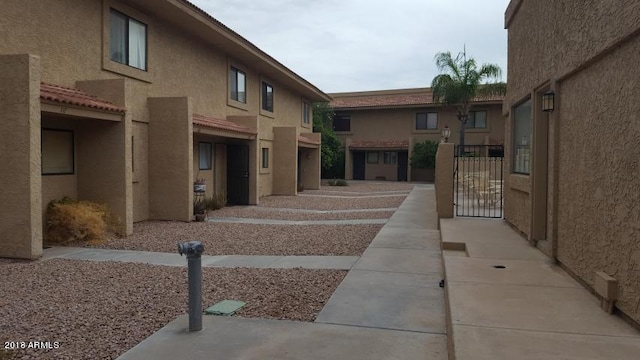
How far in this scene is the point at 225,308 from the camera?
18.7 ft

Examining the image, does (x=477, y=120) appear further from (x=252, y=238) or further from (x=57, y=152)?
(x=57, y=152)

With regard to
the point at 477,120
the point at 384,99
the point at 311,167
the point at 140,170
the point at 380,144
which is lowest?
the point at 140,170

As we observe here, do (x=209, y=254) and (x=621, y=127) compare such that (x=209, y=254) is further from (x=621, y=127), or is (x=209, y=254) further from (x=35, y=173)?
(x=621, y=127)

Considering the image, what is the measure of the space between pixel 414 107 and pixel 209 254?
31284 mm

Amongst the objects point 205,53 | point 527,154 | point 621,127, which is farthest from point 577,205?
point 205,53

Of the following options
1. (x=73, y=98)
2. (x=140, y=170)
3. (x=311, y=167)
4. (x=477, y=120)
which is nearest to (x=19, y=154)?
(x=73, y=98)

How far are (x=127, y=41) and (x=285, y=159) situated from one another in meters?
11.5

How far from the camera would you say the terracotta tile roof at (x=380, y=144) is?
125 feet

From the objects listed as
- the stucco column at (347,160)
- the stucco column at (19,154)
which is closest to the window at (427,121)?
the stucco column at (347,160)

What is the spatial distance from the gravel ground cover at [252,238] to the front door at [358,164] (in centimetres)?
2819

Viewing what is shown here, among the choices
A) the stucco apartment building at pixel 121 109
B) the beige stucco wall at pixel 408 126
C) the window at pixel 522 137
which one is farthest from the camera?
the beige stucco wall at pixel 408 126

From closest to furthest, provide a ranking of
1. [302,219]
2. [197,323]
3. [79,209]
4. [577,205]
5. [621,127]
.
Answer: [621,127]
[197,323]
[577,205]
[79,209]
[302,219]

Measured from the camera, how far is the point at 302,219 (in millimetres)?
14961

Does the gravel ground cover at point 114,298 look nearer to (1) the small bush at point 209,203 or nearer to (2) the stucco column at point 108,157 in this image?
(2) the stucco column at point 108,157
